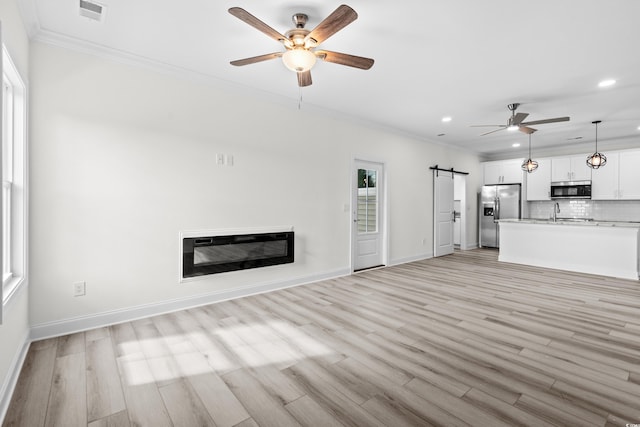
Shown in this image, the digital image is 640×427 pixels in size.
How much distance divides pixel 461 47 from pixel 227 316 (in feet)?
11.8

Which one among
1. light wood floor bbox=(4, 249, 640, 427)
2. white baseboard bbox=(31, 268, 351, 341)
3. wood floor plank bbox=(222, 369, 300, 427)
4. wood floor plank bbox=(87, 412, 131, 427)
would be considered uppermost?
white baseboard bbox=(31, 268, 351, 341)

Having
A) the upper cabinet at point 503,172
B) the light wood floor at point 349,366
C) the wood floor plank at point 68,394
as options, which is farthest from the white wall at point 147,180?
the upper cabinet at point 503,172

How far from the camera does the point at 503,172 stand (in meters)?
8.36

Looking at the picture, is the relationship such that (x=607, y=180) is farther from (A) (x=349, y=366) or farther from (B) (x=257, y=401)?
(B) (x=257, y=401)

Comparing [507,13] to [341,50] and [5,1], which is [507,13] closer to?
[341,50]

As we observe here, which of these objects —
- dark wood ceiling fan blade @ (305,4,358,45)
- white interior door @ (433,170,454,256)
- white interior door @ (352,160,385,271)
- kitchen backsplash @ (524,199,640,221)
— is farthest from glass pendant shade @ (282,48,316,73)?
kitchen backsplash @ (524,199,640,221)

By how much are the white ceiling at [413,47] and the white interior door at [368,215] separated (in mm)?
1269

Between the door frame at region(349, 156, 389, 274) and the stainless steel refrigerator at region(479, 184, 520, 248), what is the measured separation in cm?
367

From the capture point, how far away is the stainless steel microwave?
7148 millimetres

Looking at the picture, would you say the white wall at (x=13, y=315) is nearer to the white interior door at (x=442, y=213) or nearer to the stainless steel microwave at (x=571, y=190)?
the white interior door at (x=442, y=213)

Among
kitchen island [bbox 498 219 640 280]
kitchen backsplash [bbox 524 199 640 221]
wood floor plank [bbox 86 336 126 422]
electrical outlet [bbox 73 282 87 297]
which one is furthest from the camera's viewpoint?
kitchen backsplash [bbox 524 199 640 221]

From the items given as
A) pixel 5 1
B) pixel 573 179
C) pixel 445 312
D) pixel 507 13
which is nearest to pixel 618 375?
pixel 445 312

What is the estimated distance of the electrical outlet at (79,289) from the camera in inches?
116

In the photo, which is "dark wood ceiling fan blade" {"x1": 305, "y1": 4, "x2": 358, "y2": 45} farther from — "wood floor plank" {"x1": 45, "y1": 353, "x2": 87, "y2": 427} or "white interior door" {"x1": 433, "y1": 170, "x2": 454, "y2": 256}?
"white interior door" {"x1": 433, "y1": 170, "x2": 454, "y2": 256}
